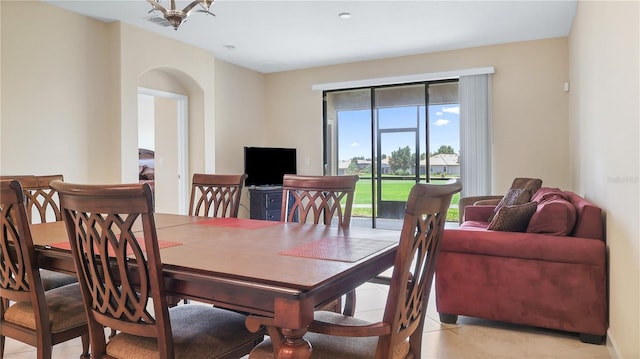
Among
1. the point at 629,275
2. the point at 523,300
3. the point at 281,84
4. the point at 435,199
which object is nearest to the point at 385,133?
the point at 281,84

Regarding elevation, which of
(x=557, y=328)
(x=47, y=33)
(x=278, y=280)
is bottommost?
(x=557, y=328)

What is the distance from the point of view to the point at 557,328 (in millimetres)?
2648

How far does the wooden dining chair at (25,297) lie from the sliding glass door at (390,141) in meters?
5.17

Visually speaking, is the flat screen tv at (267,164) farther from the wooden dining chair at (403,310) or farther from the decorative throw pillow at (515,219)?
the wooden dining chair at (403,310)

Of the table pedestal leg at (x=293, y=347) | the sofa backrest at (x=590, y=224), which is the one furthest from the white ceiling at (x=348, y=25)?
the table pedestal leg at (x=293, y=347)

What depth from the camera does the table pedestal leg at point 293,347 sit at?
1182 millimetres

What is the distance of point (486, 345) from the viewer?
2574 millimetres

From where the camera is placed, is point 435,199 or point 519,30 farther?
point 519,30

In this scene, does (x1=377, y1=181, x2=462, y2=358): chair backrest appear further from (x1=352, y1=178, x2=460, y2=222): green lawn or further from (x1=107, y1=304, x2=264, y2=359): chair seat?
(x1=352, y1=178, x2=460, y2=222): green lawn

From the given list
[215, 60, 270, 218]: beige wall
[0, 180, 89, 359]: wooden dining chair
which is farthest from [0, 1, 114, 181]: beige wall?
[0, 180, 89, 359]: wooden dining chair

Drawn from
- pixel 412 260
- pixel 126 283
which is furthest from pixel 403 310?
pixel 126 283

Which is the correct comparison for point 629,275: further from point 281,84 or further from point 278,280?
point 281,84

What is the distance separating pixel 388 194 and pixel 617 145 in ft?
14.4

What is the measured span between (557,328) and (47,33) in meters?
4.86
